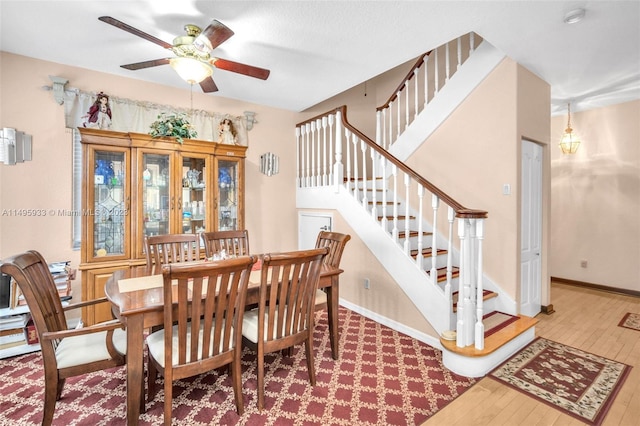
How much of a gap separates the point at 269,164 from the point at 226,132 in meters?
0.77

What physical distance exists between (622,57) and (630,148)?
187 centimetres

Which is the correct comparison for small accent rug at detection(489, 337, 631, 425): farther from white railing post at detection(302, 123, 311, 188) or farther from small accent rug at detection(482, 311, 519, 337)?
white railing post at detection(302, 123, 311, 188)

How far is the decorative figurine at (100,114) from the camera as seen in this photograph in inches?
127

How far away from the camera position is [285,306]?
6.65 feet

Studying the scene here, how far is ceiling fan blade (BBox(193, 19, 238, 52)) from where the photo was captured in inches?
75.7

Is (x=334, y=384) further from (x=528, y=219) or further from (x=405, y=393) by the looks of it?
(x=528, y=219)

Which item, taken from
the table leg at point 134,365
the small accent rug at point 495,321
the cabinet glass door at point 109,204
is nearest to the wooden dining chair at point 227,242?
the cabinet glass door at point 109,204

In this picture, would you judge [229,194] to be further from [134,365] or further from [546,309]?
[546,309]

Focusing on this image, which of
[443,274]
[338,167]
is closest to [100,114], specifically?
[338,167]

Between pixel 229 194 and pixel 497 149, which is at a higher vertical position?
pixel 497 149

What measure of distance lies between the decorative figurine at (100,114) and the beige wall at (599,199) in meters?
6.42

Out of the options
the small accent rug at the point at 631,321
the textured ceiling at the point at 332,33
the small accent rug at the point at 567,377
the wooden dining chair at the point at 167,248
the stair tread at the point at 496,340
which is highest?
the textured ceiling at the point at 332,33

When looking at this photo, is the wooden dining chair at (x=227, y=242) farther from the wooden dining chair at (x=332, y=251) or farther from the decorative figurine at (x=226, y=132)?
the decorative figurine at (x=226, y=132)

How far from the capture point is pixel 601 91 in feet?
12.8
